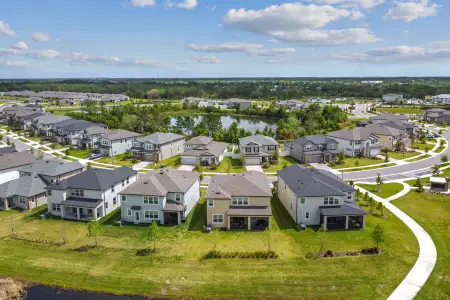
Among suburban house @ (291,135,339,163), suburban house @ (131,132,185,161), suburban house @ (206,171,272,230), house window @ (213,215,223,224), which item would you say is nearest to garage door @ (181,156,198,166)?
suburban house @ (131,132,185,161)

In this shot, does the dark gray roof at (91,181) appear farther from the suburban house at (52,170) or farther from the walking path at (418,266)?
the walking path at (418,266)

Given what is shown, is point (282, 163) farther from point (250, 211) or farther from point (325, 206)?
point (250, 211)

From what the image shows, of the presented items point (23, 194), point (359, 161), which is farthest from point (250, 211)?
point (359, 161)


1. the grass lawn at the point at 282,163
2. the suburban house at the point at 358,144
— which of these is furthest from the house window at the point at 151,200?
the suburban house at the point at 358,144

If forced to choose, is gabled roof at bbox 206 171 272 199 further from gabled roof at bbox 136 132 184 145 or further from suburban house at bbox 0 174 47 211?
gabled roof at bbox 136 132 184 145

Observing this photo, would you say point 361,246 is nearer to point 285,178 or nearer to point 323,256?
point 323,256

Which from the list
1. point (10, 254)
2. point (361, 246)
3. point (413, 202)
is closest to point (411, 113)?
point (413, 202)
